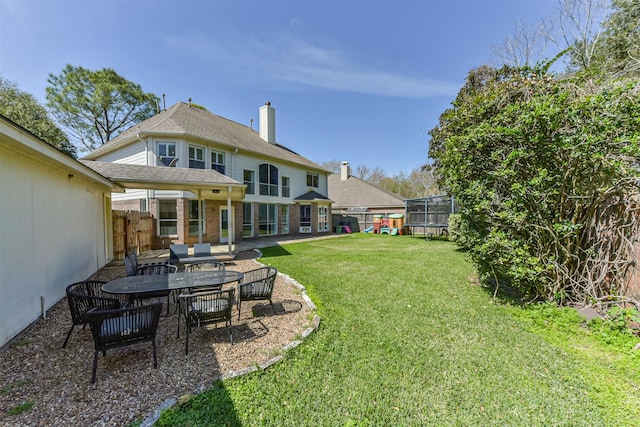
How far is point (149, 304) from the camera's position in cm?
403

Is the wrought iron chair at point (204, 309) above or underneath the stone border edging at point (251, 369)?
above

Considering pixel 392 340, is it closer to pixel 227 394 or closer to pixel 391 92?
pixel 227 394

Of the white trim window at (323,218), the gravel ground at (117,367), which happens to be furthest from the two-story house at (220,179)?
the gravel ground at (117,367)

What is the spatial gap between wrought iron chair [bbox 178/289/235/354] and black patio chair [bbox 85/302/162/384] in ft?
1.38

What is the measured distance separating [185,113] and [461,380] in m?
18.5

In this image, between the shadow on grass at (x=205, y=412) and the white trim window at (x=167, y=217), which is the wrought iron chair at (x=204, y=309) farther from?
the white trim window at (x=167, y=217)

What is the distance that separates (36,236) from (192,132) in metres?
10.2

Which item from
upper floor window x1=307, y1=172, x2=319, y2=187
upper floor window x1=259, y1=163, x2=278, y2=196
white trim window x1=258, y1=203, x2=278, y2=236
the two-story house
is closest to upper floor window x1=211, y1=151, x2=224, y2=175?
the two-story house

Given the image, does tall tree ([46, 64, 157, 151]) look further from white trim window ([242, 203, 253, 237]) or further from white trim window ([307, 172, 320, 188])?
white trim window ([307, 172, 320, 188])

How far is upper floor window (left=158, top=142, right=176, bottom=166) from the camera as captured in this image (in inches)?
518

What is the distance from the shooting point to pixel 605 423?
A: 243cm

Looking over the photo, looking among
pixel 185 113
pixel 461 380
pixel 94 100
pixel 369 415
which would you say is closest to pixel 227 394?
pixel 369 415

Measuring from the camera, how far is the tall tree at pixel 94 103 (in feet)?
71.7

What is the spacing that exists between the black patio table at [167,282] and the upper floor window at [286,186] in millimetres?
14289
